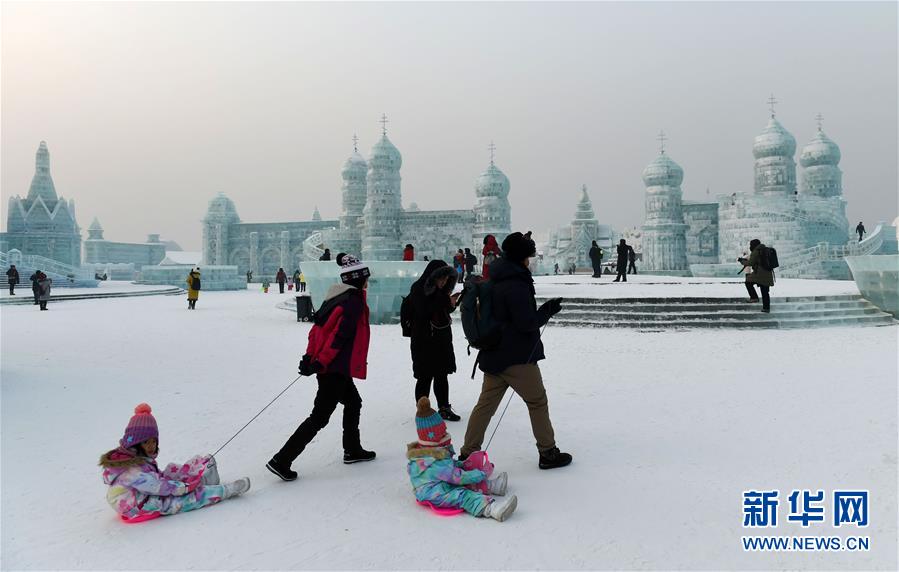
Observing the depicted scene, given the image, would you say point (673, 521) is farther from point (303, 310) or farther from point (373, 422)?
point (303, 310)

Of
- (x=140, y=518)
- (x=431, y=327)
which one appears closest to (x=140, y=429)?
(x=140, y=518)

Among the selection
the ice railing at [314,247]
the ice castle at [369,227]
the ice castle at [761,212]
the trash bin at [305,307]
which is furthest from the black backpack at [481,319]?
the ice castle at [369,227]

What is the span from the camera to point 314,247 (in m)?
44.6

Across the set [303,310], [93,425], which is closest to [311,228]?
[303,310]

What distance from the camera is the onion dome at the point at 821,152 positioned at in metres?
39.1

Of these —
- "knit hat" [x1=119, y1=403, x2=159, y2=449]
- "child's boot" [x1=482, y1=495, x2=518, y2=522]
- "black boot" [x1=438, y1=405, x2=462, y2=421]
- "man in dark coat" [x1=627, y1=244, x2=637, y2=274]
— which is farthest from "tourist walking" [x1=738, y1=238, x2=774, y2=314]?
"knit hat" [x1=119, y1=403, x2=159, y2=449]

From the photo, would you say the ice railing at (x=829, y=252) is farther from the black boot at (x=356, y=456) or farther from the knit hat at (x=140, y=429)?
the knit hat at (x=140, y=429)

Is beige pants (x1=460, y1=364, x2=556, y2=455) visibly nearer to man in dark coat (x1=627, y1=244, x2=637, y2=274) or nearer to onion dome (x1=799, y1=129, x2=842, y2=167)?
man in dark coat (x1=627, y1=244, x2=637, y2=274)

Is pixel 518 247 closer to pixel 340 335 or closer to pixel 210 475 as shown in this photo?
pixel 340 335

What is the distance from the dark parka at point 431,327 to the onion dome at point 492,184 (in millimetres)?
43186

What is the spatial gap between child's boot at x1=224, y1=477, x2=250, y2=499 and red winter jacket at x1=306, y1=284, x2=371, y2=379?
2.56 ft

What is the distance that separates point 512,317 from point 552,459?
97 centimetres

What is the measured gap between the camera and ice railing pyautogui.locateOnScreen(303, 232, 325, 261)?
4488 cm

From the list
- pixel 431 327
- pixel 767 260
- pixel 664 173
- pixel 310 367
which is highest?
pixel 664 173
